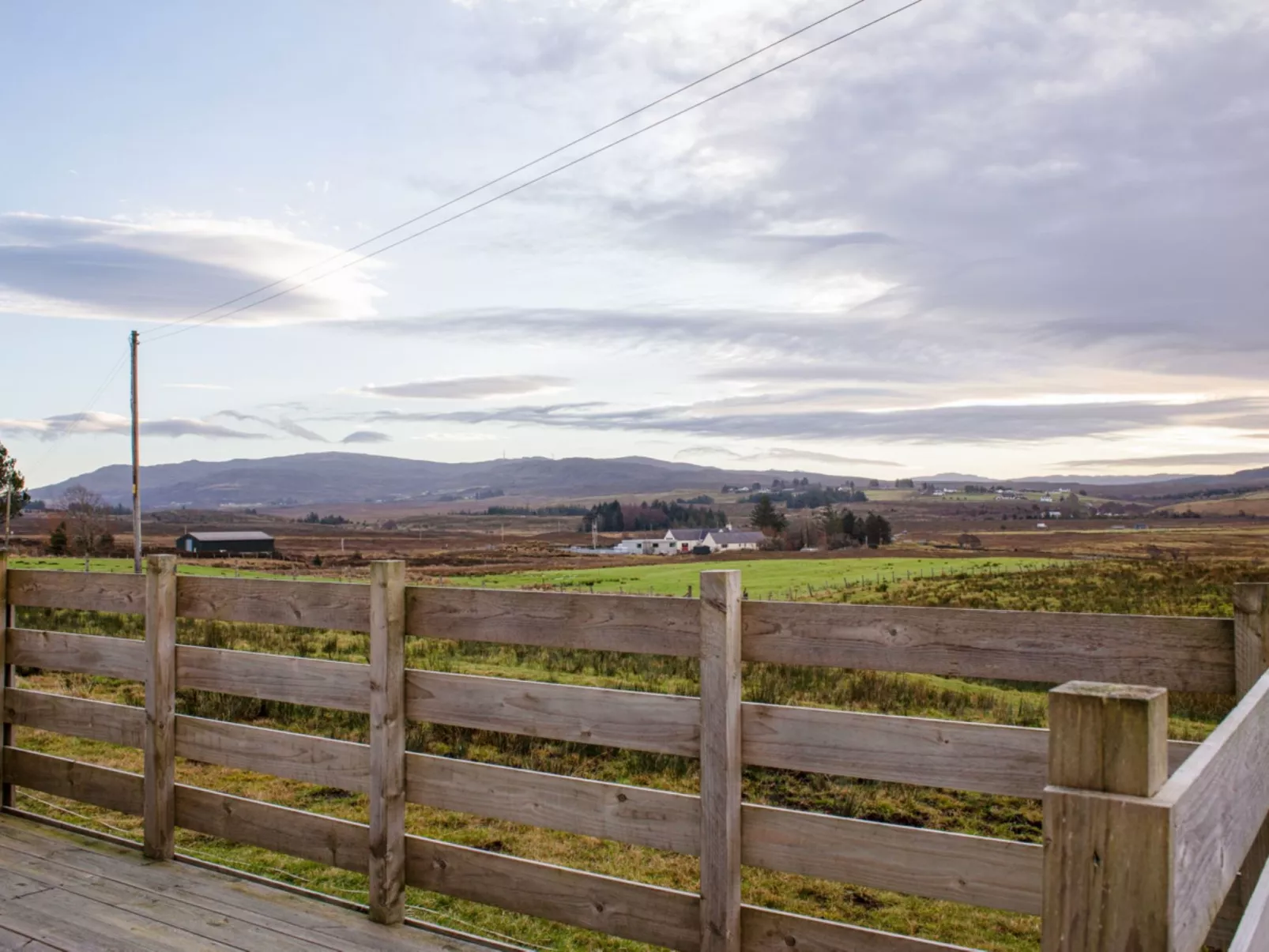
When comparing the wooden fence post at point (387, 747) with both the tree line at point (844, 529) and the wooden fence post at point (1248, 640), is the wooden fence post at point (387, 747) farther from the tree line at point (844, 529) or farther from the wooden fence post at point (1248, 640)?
the tree line at point (844, 529)

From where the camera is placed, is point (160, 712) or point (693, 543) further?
point (693, 543)

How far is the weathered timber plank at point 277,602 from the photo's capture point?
462 centimetres

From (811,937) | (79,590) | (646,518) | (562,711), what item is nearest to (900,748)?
(811,937)

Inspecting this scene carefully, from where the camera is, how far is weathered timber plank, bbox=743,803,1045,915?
319 centimetres

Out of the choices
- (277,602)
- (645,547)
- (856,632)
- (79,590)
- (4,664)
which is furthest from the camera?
(645,547)

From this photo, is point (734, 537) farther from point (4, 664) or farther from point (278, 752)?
point (278, 752)

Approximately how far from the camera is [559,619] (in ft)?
13.4

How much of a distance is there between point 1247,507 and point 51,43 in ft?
528

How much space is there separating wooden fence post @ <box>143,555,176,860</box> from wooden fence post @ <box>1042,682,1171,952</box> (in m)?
4.92

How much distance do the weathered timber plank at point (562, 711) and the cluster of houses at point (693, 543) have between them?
113758 mm

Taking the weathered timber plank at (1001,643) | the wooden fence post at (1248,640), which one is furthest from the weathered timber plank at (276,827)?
the wooden fence post at (1248,640)

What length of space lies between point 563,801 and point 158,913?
1983mm

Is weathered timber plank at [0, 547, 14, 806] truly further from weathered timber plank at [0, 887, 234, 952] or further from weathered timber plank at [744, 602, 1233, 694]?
weathered timber plank at [744, 602, 1233, 694]

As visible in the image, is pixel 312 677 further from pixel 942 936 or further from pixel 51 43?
pixel 51 43
